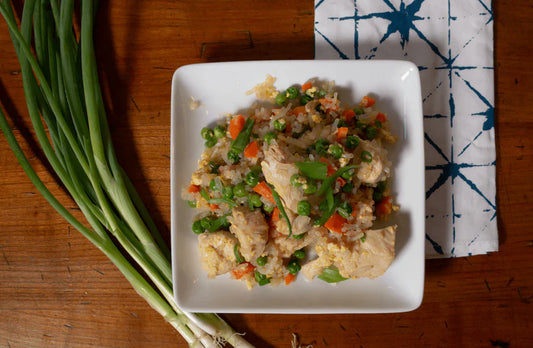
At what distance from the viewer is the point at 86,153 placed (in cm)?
241

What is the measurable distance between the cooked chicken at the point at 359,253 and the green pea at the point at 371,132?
55 cm

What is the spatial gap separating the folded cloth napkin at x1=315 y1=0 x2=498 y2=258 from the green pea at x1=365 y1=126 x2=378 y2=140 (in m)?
0.57

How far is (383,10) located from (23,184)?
2.82 meters

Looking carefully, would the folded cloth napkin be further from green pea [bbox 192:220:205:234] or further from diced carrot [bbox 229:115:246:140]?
green pea [bbox 192:220:205:234]

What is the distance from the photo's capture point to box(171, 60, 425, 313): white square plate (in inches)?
89.1

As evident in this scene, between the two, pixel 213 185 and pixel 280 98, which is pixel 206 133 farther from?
pixel 280 98

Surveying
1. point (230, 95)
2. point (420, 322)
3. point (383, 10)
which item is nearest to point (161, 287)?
point (230, 95)

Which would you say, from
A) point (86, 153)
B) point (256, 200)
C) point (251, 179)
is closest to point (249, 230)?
point (256, 200)

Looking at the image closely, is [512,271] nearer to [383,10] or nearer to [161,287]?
[383,10]

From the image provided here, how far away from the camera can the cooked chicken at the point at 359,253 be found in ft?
7.14

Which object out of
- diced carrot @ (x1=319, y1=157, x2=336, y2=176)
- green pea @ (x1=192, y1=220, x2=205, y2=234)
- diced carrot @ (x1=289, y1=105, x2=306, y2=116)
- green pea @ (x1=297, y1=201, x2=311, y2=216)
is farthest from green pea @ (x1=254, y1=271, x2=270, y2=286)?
diced carrot @ (x1=289, y1=105, x2=306, y2=116)

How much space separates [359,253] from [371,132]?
2.34ft

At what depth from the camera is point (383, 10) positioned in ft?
8.46

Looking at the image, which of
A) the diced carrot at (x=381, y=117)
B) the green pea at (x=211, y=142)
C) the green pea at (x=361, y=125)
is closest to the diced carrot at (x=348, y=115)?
the green pea at (x=361, y=125)
